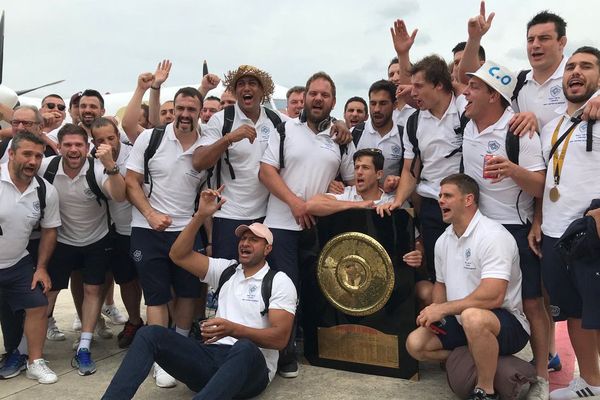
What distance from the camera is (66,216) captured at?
4.50 meters

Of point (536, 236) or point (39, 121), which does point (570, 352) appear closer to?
point (536, 236)

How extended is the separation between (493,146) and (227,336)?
223 centimetres

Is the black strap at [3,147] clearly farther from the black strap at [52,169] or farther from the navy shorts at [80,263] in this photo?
the navy shorts at [80,263]

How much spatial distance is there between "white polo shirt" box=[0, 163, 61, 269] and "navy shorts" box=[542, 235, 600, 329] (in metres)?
3.76

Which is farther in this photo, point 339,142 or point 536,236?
point 339,142

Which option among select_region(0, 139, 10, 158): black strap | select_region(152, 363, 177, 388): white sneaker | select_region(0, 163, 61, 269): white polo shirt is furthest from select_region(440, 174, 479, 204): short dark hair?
select_region(0, 139, 10, 158): black strap

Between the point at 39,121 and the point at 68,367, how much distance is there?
2.27 metres

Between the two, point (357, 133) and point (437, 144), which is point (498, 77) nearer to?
point (437, 144)

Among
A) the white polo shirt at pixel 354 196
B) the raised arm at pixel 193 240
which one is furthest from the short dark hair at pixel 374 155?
the raised arm at pixel 193 240

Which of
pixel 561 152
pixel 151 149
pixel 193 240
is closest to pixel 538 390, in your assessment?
pixel 561 152

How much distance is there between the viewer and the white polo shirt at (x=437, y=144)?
3.98 metres

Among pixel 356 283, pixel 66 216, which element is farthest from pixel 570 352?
pixel 66 216

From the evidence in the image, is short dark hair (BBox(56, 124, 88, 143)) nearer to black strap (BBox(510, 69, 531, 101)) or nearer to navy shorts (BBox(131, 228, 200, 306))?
navy shorts (BBox(131, 228, 200, 306))

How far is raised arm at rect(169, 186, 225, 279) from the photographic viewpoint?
12.5ft
